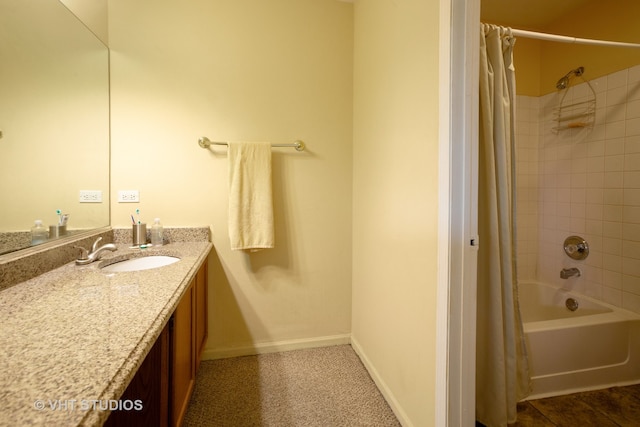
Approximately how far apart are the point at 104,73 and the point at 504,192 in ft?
7.66

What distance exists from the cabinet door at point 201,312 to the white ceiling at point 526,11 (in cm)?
273

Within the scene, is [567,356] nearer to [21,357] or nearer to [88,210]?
[21,357]

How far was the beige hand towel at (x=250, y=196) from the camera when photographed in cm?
164

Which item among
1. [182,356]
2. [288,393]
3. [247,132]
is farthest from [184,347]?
[247,132]

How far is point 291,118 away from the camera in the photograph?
5.83 feet

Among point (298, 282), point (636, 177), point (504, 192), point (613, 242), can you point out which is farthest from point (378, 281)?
point (636, 177)

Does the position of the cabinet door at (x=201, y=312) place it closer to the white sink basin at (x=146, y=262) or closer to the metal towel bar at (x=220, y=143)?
the white sink basin at (x=146, y=262)

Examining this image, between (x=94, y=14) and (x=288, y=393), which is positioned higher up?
(x=94, y=14)

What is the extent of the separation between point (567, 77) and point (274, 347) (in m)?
2.98

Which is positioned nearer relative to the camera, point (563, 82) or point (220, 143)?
point (220, 143)

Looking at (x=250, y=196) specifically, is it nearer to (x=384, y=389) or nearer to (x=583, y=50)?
(x=384, y=389)

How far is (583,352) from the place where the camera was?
141 centimetres

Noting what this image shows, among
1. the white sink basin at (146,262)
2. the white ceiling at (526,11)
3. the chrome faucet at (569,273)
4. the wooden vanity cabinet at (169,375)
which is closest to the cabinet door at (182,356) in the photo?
the wooden vanity cabinet at (169,375)

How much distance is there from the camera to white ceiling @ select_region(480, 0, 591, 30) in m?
1.79
